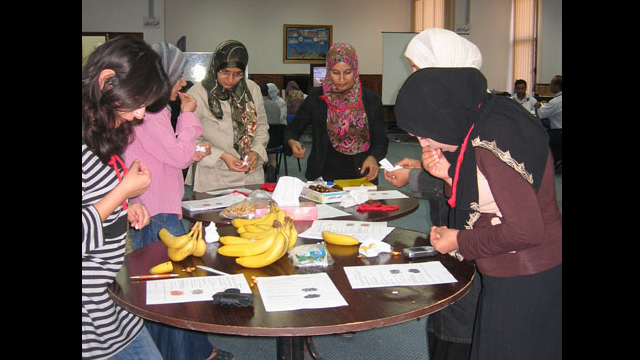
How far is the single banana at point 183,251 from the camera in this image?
180 centimetres

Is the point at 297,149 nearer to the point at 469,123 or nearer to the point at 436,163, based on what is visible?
the point at 436,163

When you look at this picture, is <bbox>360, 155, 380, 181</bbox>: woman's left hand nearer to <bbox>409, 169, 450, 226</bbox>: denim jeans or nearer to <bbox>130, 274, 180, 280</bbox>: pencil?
<bbox>409, 169, 450, 226</bbox>: denim jeans

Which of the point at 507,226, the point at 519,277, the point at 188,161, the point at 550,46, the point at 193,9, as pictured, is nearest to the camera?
the point at 507,226

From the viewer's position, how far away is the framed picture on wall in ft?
48.5

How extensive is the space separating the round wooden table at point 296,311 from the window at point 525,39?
40.3 feet

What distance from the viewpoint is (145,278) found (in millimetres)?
1656

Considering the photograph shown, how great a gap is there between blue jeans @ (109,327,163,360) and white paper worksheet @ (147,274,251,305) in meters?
0.18

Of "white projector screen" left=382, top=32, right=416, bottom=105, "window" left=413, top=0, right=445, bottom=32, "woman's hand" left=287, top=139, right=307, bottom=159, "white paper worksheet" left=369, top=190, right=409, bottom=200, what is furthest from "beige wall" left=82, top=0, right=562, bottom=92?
"white paper worksheet" left=369, top=190, right=409, bottom=200

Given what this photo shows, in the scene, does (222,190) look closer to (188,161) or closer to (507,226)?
(188,161)

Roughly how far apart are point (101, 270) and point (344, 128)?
2.10 metres

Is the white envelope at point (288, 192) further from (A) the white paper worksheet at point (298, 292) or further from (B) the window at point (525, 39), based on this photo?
(B) the window at point (525, 39)
